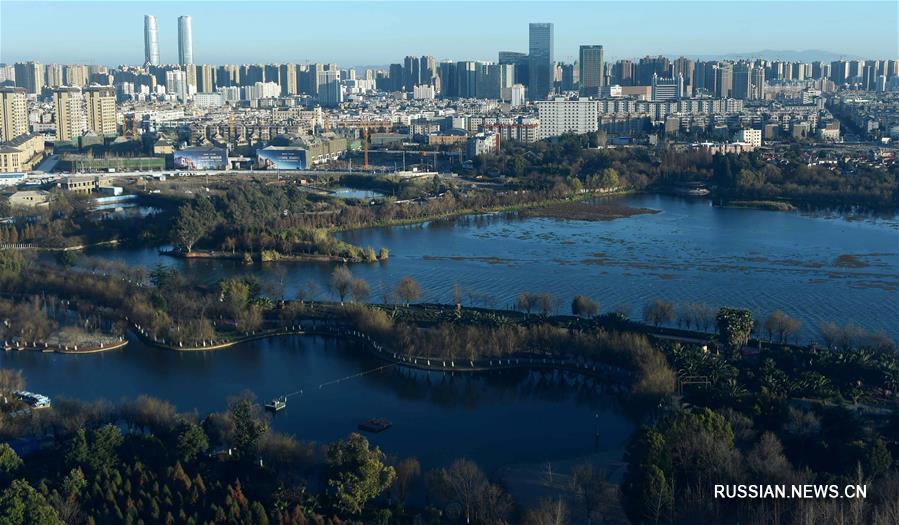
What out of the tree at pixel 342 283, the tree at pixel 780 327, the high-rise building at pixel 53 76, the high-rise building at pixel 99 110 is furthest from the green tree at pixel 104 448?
the high-rise building at pixel 53 76

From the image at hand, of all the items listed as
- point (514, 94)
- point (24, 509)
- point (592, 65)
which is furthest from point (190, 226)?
point (592, 65)

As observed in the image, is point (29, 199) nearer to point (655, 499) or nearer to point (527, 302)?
point (527, 302)

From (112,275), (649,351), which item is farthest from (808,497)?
(112,275)

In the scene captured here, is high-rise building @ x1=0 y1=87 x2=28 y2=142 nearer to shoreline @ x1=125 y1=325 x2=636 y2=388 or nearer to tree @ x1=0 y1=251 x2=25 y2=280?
tree @ x1=0 y1=251 x2=25 y2=280

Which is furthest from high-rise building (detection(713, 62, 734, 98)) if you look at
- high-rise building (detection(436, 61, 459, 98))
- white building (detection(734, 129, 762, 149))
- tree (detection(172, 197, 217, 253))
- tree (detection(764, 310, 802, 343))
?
tree (detection(764, 310, 802, 343))

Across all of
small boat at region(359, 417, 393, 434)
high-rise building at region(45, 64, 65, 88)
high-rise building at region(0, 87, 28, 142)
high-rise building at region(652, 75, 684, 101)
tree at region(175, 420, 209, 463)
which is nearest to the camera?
tree at region(175, 420, 209, 463)

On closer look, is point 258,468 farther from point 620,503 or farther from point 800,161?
point 800,161
